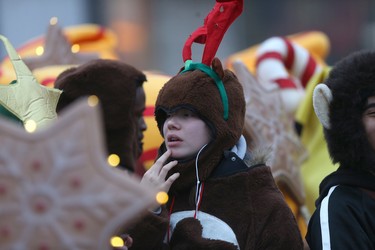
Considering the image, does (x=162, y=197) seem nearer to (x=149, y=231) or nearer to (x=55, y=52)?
(x=149, y=231)

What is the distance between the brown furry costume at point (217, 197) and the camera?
295cm

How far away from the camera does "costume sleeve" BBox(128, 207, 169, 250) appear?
2.93 metres

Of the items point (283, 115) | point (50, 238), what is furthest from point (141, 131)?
point (50, 238)

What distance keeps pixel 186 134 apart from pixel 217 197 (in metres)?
0.24

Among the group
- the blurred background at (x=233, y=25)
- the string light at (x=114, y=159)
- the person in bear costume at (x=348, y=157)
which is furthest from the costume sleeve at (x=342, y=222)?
the blurred background at (x=233, y=25)

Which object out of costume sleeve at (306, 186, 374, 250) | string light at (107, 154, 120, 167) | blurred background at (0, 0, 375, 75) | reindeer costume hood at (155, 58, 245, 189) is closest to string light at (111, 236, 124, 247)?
reindeer costume hood at (155, 58, 245, 189)

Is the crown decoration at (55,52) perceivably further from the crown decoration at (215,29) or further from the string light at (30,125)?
the string light at (30,125)

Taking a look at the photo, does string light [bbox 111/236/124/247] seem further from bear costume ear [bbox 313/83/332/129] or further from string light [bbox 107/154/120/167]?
string light [bbox 107/154/120/167]

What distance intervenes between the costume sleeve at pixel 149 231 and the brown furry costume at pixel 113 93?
0.99 metres

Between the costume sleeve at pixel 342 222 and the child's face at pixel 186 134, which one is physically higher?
the child's face at pixel 186 134

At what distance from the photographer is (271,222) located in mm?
2969

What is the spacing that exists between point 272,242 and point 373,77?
681 millimetres

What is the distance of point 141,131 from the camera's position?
160 inches

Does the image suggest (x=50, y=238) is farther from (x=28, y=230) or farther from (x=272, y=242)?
(x=272, y=242)
